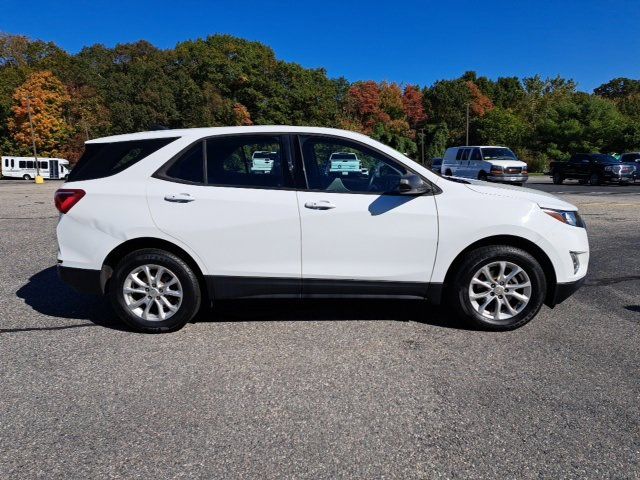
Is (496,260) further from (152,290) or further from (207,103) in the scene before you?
(207,103)

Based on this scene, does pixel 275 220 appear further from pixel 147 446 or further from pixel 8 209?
pixel 8 209

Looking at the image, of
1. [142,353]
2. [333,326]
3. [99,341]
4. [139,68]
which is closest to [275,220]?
[333,326]

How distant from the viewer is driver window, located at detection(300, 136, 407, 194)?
13.3ft

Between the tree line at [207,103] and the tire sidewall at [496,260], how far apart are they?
4846cm

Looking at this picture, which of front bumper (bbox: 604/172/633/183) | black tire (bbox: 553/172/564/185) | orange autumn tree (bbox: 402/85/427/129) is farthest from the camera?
orange autumn tree (bbox: 402/85/427/129)

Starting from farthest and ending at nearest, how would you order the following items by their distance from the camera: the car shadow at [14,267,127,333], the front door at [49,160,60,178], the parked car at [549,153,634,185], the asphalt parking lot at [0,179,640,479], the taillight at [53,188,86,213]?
1. the front door at [49,160,60,178]
2. the parked car at [549,153,634,185]
3. the car shadow at [14,267,127,333]
4. the taillight at [53,188,86,213]
5. the asphalt parking lot at [0,179,640,479]

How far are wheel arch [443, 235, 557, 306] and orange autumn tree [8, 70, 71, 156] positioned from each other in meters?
61.9

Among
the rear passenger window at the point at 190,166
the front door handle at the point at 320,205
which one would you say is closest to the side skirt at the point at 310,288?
the front door handle at the point at 320,205

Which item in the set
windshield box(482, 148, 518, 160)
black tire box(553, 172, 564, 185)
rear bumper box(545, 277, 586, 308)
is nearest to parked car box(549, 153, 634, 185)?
black tire box(553, 172, 564, 185)

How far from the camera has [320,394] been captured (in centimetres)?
308

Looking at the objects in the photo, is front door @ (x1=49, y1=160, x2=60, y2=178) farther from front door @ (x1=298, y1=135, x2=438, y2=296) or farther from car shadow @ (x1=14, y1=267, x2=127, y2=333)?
front door @ (x1=298, y1=135, x2=438, y2=296)

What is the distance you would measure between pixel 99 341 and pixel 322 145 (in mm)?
2501

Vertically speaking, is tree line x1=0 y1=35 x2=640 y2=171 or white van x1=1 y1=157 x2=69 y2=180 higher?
tree line x1=0 y1=35 x2=640 y2=171

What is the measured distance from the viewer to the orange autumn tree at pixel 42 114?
54.9 metres
